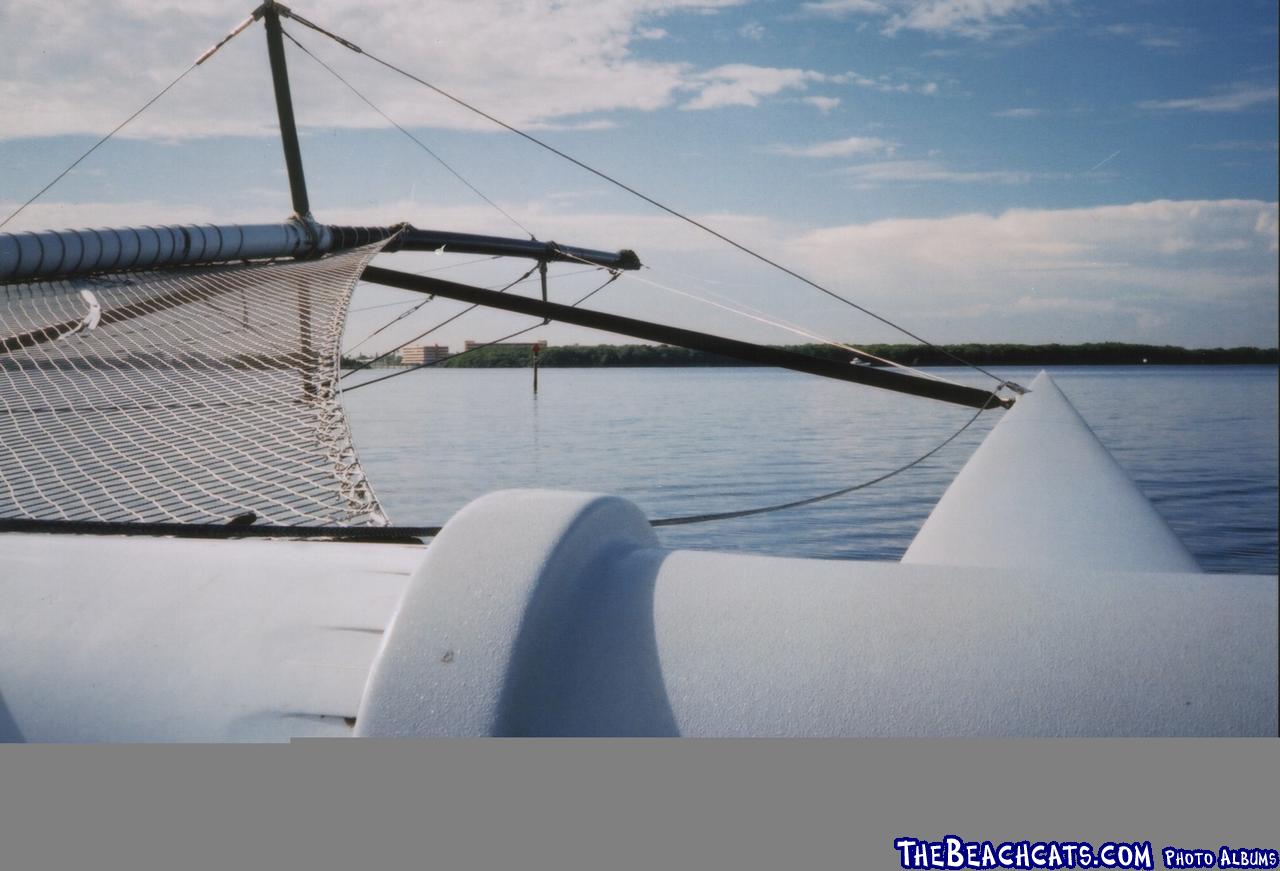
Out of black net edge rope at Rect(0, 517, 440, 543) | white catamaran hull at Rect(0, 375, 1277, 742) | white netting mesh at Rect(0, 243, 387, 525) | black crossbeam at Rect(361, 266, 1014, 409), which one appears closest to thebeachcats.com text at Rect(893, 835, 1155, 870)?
white catamaran hull at Rect(0, 375, 1277, 742)

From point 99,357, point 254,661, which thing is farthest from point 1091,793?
point 99,357

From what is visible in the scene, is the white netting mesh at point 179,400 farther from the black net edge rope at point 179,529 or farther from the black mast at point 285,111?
the black mast at point 285,111

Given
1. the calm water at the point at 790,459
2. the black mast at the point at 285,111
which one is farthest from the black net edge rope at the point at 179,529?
the black mast at the point at 285,111

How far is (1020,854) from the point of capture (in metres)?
1.10

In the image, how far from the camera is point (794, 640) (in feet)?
3.77

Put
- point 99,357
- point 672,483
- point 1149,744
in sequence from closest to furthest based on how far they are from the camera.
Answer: point 1149,744 → point 99,357 → point 672,483

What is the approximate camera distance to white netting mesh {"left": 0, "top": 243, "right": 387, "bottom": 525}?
3.93 m

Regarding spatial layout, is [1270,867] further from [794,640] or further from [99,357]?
[99,357]

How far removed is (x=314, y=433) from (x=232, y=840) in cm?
365

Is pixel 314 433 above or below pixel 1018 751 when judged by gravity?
above

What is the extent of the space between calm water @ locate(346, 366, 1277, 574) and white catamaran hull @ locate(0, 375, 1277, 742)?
636cm

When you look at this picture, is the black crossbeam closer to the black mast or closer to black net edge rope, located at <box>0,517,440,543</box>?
the black mast

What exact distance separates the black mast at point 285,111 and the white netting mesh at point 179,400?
2.07m

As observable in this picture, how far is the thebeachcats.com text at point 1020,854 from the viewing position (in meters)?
1.07
